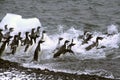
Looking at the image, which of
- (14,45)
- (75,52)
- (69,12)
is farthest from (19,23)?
(75,52)

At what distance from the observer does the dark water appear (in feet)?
67.3

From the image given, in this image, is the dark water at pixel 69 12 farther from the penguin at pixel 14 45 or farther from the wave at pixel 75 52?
the penguin at pixel 14 45

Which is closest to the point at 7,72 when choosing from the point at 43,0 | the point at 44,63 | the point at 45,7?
the point at 44,63

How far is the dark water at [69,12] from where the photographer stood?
2052 cm

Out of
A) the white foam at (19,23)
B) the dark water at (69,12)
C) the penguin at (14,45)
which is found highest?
the penguin at (14,45)

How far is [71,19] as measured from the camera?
2166cm

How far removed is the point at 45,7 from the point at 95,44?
928cm

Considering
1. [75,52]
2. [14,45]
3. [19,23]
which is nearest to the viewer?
[14,45]

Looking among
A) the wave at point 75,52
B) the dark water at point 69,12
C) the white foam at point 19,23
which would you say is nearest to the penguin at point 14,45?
the wave at point 75,52

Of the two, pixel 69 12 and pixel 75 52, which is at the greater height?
pixel 75 52

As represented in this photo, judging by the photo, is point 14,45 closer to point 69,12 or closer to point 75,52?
point 75,52

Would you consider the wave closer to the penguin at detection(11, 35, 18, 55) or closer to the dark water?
the penguin at detection(11, 35, 18, 55)

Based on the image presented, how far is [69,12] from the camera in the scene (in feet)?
76.5

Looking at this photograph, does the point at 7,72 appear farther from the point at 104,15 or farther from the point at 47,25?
the point at 104,15
